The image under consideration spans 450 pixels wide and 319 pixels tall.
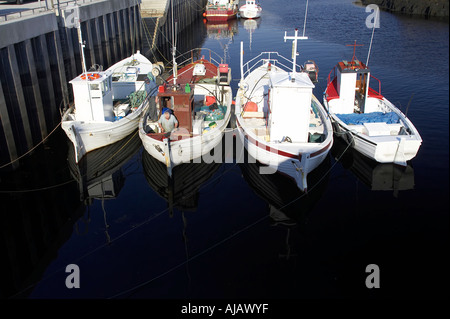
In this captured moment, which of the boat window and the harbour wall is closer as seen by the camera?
the harbour wall

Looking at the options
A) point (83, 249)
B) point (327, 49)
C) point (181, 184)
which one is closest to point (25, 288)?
point (83, 249)

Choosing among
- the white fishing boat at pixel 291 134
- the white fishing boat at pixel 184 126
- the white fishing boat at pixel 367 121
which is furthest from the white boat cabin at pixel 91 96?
the white fishing boat at pixel 367 121

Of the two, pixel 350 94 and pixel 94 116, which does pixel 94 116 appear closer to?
pixel 94 116

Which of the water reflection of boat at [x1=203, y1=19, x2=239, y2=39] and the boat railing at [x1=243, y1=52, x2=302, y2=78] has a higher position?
the boat railing at [x1=243, y1=52, x2=302, y2=78]

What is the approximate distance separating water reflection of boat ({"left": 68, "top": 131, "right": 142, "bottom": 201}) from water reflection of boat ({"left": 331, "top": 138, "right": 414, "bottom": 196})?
383 inches

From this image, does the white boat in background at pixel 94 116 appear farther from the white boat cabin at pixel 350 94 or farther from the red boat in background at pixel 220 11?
the red boat in background at pixel 220 11

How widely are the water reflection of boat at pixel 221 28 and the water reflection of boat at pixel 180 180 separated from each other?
3381cm

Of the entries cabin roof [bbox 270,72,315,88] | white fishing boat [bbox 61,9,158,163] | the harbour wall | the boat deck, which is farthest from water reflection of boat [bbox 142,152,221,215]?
the boat deck

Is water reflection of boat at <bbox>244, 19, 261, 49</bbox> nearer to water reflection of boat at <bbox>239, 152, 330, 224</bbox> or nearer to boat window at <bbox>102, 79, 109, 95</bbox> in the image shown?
boat window at <bbox>102, 79, 109, 95</bbox>

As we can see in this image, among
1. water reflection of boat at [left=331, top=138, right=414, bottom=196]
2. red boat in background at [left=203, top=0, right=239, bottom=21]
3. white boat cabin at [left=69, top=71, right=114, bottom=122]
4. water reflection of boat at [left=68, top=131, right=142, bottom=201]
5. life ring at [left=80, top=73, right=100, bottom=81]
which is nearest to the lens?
water reflection of boat at [left=331, top=138, right=414, bottom=196]

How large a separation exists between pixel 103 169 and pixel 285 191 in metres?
7.95

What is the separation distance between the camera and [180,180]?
635 inches

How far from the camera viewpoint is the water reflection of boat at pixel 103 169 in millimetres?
15672

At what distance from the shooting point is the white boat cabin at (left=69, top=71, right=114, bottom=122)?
17.6 meters
